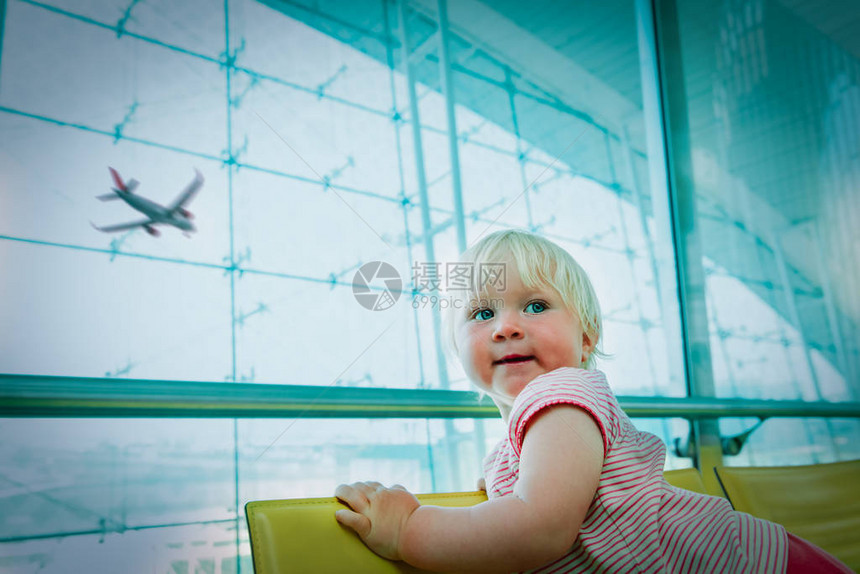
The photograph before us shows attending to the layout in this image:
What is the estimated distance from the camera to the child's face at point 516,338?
581mm

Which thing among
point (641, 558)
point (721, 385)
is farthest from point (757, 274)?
point (641, 558)

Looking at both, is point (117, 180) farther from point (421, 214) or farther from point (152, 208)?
point (421, 214)

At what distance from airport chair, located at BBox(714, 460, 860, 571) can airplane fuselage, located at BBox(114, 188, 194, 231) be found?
202cm

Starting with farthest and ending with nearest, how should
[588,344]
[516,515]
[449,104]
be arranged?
1. [449,104]
2. [588,344]
3. [516,515]

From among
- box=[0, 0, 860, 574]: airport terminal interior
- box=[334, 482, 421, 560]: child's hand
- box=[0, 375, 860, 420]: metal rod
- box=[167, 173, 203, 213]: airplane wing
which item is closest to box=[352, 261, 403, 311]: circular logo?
box=[0, 0, 860, 574]: airport terminal interior

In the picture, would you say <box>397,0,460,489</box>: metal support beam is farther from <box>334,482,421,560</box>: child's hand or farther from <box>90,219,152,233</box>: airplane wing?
<box>334,482,421,560</box>: child's hand

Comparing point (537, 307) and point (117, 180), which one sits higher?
point (117, 180)

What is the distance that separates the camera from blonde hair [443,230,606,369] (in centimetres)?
60

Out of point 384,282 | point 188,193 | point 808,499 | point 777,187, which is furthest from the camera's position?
point 188,193

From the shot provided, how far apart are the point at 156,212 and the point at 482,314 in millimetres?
2022

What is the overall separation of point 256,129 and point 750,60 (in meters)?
2.10

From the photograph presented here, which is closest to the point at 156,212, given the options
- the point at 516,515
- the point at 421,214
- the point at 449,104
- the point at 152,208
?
the point at 152,208

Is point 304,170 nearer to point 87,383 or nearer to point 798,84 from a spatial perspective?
point 798,84

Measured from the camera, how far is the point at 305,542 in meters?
0.45
